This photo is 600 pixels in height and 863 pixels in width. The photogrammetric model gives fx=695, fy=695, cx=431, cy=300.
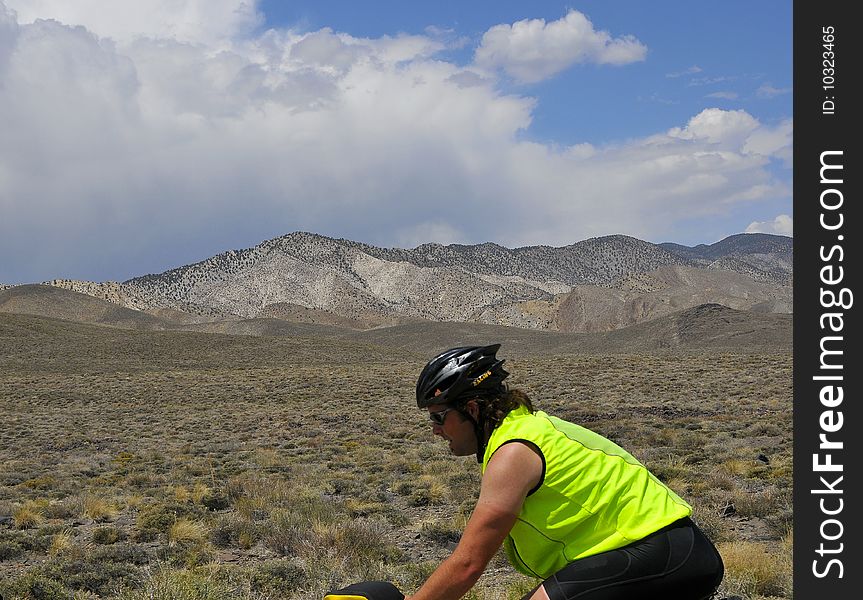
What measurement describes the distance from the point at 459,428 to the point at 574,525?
1.85ft

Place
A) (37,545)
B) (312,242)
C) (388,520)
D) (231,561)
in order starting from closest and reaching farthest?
(231,561)
(37,545)
(388,520)
(312,242)

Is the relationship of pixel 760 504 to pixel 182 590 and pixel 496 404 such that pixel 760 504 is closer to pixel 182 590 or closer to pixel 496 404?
pixel 182 590

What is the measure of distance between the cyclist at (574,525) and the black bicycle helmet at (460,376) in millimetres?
156

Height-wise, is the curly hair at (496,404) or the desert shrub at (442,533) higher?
the curly hair at (496,404)

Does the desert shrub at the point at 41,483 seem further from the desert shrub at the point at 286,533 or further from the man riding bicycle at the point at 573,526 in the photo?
the man riding bicycle at the point at 573,526

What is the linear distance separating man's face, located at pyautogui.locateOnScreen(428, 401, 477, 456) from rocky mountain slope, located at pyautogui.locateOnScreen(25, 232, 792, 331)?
370ft

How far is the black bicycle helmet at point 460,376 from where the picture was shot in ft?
8.80

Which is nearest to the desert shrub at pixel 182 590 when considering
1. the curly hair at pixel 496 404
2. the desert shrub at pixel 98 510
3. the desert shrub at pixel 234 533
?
the desert shrub at pixel 234 533

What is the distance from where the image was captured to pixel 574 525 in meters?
2.42

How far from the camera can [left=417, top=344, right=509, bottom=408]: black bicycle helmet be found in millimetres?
2684

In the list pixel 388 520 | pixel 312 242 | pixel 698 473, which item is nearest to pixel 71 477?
pixel 388 520

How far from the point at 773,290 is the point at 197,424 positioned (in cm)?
15234

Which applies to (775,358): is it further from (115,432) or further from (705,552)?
(705,552)

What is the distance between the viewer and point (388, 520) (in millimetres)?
9148
